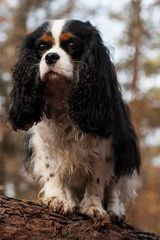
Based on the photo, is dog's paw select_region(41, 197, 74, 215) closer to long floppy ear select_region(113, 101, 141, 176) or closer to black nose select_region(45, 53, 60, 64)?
long floppy ear select_region(113, 101, 141, 176)

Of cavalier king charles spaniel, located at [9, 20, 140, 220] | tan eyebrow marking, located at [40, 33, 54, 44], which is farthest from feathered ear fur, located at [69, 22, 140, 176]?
tan eyebrow marking, located at [40, 33, 54, 44]

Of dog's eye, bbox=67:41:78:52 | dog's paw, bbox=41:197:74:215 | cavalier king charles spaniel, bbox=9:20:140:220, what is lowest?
dog's paw, bbox=41:197:74:215

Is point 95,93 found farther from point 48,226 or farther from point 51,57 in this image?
point 48,226

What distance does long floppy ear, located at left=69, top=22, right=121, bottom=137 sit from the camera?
494cm

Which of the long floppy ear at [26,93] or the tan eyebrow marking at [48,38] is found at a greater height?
the tan eyebrow marking at [48,38]

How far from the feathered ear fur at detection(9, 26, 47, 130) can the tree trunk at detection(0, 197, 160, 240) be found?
0.96 metres

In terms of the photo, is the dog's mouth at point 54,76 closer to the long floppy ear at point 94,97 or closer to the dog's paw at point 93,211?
the long floppy ear at point 94,97

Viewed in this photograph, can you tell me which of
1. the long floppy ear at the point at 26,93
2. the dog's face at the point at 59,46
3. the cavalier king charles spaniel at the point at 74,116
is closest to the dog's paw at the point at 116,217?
the cavalier king charles spaniel at the point at 74,116

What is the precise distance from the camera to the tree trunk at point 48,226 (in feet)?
13.3

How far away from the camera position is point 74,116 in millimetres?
5031

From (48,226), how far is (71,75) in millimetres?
1363

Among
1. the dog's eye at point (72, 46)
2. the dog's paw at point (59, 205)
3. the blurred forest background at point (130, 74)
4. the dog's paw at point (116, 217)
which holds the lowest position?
the dog's paw at point (59, 205)

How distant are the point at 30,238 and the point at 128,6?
9.72 m

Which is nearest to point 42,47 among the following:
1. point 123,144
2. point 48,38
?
point 48,38
